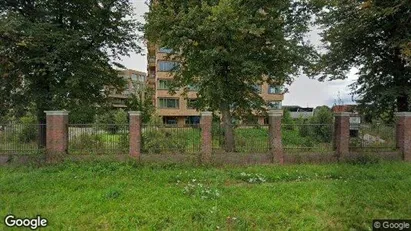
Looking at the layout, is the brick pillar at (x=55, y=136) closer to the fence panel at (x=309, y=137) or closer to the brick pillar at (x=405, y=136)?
the fence panel at (x=309, y=137)

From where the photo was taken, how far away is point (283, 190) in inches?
340

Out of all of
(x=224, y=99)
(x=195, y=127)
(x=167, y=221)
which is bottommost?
(x=167, y=221)

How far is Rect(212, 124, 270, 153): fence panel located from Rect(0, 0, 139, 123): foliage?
6.91 m

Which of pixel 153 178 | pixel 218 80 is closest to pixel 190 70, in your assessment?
pixel 218 80

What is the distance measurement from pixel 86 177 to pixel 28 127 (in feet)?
15.1

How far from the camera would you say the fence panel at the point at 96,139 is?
1219 centimetres

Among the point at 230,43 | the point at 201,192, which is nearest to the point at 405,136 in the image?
→ the point at 230,43

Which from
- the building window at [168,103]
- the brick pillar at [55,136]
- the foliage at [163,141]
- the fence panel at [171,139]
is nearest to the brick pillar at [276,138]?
the fence panel at [171,139]

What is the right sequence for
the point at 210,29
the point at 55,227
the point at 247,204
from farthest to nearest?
1. the point at 210,29
2. the point at 247,204
3. the point at 55,227

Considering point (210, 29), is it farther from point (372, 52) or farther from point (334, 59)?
point (372, 52)

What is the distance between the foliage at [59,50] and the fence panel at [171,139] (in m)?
4.50

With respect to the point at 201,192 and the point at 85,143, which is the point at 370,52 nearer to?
the point at 201,192

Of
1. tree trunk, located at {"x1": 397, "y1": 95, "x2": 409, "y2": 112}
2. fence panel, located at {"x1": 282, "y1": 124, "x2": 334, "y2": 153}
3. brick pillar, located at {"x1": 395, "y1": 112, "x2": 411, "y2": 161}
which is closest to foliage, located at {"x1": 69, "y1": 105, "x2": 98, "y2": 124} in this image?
fence panel, located at {"x1": 282, "y1": 124, "x2": 334, "y2": 153}

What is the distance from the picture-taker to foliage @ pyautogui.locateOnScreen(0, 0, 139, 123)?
13.3 metres
